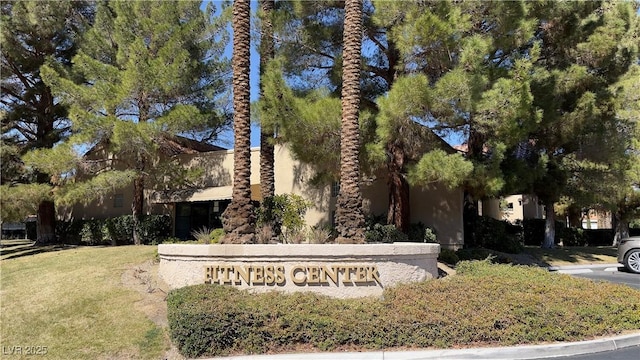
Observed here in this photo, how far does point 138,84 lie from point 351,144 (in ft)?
37.1

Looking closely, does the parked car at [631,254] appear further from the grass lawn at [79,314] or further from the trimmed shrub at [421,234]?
the grass lawn at [79,314]

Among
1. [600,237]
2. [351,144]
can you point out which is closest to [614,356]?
[351,144]

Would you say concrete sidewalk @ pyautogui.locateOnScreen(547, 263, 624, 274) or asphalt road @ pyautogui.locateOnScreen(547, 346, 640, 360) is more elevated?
concrete sidewalk @ pyautogui.locateOnScreen(547, 263, 624, 274)

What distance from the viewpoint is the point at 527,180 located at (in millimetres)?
18672

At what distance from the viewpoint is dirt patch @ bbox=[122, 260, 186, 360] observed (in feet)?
30.4

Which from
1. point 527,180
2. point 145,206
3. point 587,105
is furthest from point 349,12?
point 145,206

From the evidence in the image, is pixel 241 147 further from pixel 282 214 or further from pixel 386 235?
pixel 386 235

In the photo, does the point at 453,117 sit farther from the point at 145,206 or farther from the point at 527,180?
the point at 145,206

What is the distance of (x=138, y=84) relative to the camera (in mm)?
19781

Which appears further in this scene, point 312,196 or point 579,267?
point 312,196

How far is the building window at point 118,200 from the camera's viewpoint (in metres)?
26.3

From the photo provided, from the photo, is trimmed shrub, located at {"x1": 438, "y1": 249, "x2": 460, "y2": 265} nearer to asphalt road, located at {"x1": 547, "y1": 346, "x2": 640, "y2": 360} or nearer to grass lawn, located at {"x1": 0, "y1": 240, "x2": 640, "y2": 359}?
grass lawn, located at {"x1": 0, "y1": 240, "x2": 640, "y2": 359}

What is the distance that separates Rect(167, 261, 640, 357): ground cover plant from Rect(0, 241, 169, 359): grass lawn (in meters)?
0.70

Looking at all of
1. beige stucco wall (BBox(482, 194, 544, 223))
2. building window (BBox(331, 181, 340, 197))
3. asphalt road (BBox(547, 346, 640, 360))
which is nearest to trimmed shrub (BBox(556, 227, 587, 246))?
beige stucco wall (BBox(482, 194, 544, 223))
